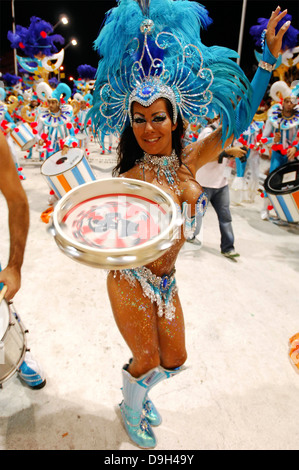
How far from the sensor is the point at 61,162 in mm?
3680

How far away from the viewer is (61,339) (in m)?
2.21

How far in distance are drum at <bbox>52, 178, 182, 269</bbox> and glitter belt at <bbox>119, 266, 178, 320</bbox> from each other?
0.30 metres

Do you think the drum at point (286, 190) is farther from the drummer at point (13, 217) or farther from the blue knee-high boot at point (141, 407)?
the drummer at point (13, 217)

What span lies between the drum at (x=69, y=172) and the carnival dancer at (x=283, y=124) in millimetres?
2420

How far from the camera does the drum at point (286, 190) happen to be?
11.0ft

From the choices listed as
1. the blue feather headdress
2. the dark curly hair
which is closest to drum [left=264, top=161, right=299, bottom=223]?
the blue feather headdress

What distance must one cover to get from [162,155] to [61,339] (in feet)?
5.14

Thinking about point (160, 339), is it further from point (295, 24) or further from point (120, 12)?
point (295, 24)

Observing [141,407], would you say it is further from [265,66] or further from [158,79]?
[265,66]

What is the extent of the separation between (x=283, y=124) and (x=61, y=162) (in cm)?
296

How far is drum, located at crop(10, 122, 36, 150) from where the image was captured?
6341 mm

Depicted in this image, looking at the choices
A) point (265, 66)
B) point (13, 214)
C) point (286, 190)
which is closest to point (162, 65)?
point (265, 66)

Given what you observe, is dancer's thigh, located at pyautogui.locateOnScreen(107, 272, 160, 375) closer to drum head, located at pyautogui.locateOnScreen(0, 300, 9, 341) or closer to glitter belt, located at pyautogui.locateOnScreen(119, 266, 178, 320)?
glitter belt, located at pyautogui.locateOnScreen(119, 266, 178, 320)
